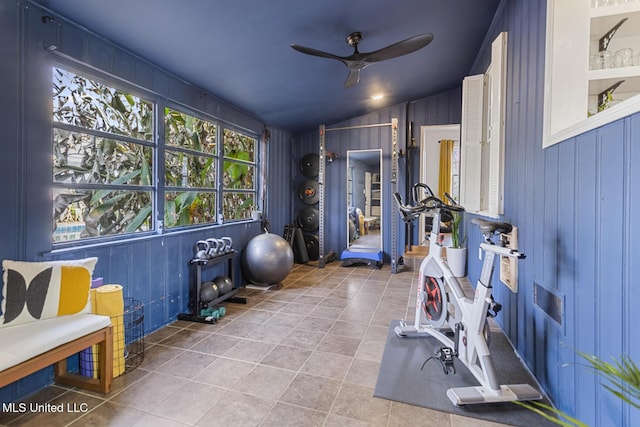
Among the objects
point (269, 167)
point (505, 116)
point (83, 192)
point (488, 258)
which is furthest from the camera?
point (269, 167)

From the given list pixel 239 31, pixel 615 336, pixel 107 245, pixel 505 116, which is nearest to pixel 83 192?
pixel 107 245

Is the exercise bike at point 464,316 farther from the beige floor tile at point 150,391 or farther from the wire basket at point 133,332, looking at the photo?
the wire basket at point 133,332

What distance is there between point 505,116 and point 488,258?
1.74 metres

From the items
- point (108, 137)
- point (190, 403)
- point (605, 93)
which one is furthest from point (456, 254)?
point (108, 137)

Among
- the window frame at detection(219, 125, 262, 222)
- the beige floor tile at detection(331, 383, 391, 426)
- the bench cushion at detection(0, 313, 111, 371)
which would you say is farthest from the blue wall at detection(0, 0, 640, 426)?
the beige floor tile at detection(331, 383, 391, 426)

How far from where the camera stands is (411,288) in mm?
4535

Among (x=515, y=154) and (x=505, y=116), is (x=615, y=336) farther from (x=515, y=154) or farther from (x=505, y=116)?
(x=505, y=116)

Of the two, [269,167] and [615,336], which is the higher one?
[269,167]

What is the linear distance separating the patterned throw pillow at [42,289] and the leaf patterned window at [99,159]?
0.43m

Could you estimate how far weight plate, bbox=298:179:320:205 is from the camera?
20.9ft

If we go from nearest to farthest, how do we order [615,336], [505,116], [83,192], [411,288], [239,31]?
[615,336] < [83,192] < [239,31] < [505,116] < [411,288]

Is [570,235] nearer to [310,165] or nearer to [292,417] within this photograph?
[292,417]

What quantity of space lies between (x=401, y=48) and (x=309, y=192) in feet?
12.6

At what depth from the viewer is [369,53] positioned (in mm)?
A: 2877
